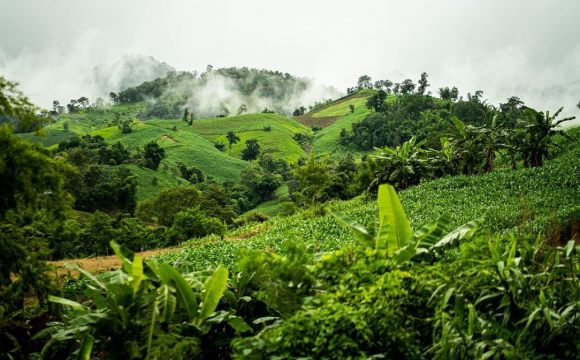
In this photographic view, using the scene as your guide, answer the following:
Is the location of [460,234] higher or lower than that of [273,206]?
higher

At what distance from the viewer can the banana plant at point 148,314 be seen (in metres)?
3.71

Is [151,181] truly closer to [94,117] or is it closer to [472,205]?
[472,205]

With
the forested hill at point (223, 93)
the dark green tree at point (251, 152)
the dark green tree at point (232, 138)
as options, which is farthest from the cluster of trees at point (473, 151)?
the forested hill at point (223, 93)

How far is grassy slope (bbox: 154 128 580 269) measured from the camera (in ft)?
37.2

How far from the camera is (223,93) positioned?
474 feet

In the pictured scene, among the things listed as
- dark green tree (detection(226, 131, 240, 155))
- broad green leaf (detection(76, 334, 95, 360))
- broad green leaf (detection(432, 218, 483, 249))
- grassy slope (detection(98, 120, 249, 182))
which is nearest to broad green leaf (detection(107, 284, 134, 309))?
broad green leaf (detection(76, 334, 95, 360))

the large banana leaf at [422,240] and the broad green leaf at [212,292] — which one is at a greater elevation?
the large banana leaf at [422,240]

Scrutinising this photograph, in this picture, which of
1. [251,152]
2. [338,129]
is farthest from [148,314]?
[338,129]

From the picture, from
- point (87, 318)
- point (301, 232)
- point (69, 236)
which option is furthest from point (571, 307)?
point (69, 236)

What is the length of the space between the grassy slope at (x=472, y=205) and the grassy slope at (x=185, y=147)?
1856 inches

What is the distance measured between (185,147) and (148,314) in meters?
68.9

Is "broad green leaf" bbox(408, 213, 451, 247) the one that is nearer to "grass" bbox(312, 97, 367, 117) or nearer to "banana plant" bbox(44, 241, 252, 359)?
"banana plant" bbox(44, 241, 252, 359)

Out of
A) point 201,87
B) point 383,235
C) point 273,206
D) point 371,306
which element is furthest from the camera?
point 201,87

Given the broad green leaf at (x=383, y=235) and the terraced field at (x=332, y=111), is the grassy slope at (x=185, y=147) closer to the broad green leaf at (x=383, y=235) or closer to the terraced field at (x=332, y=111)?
the terraced field at (x=332, y=111)
